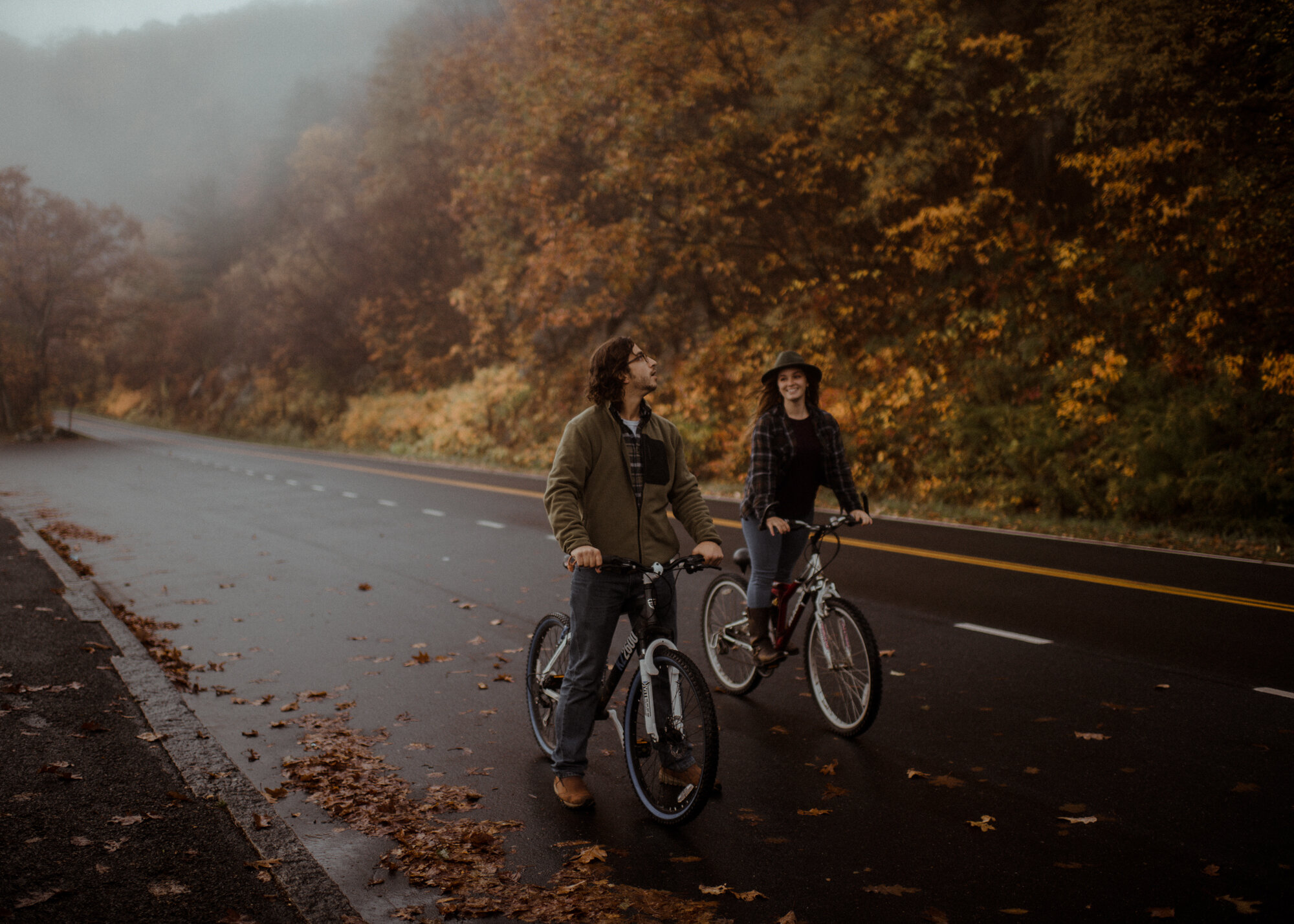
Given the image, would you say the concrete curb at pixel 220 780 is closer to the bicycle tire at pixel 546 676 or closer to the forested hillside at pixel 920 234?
the bicycle tire at pixel 546 676

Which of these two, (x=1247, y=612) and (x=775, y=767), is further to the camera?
(x=1247, y=612)

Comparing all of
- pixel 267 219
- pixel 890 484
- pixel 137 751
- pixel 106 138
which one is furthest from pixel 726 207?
pixel 106 138

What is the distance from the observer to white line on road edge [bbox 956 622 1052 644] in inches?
285

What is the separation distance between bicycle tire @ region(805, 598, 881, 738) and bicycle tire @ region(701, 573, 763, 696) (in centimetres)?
51

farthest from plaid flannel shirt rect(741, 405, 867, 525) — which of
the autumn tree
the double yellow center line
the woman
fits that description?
the autumn tree

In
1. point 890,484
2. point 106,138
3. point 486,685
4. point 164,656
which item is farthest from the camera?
point 106,138

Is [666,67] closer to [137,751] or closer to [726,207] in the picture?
[726,207]

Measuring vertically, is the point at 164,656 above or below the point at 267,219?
below

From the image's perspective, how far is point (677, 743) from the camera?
438cm

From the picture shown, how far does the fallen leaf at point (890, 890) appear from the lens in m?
3.67

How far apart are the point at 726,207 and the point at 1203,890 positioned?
754 inches

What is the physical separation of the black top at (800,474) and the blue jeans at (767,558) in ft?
0.47

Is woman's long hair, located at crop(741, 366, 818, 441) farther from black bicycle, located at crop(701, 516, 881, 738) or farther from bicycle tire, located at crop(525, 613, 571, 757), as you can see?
bicycle tire, located at crop(525, 613, 571, 757)

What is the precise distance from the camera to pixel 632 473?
14.4 feet
